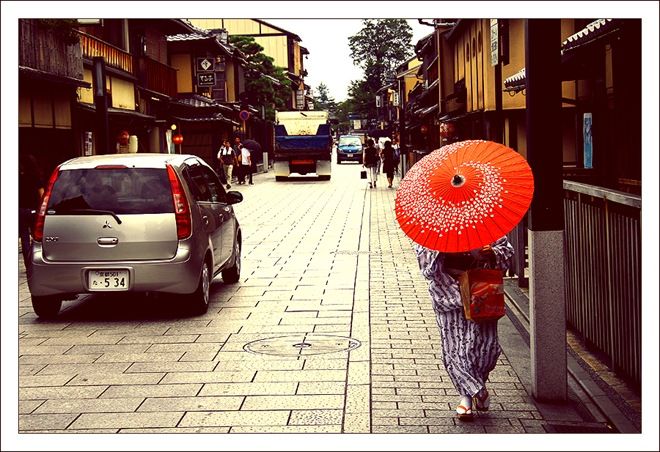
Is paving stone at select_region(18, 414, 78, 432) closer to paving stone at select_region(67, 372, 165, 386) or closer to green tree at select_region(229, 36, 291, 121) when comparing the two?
paving stone at select_region(67, 372, 165, 386)

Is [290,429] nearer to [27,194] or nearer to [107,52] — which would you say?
[27,194]

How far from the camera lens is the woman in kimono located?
20.5 ft

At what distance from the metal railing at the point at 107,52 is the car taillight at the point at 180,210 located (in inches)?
557

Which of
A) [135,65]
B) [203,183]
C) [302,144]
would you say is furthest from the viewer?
[302,144]

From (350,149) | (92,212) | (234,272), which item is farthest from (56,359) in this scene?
(350,149)

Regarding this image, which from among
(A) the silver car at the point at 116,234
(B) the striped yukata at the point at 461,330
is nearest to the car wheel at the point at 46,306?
(A) the silver car at the point at 116,234

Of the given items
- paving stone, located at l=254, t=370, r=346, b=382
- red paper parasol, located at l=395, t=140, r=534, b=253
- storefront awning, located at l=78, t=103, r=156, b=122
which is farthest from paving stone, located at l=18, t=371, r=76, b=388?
storefront awning, located at l=78, t=103, r=156, b=122

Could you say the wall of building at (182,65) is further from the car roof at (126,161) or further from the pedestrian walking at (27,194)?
the car roof at (126,161)

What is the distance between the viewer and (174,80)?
37.9 meters

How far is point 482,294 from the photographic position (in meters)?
6.07

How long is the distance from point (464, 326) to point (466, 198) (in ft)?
3.08

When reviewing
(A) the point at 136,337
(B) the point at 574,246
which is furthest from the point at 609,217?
(A) the point at 136,337

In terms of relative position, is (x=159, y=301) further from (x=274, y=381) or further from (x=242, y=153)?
(x=242, y=153)

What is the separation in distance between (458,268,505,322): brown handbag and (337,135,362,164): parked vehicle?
67.3 meters
